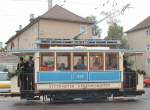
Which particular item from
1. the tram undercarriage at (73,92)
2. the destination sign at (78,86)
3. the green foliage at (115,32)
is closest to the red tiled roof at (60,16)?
the green foliage at (115,32)

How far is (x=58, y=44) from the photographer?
22.4 meters

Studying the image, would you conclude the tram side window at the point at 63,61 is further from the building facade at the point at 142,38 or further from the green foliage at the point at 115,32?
the green foliage at the point at 115,32

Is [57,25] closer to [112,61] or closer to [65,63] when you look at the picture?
[112,61]

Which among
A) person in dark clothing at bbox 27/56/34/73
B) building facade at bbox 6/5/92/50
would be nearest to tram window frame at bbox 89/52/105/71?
person in dark clothing at bbox 27/56/34/73

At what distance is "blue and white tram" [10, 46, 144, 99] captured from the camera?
71.3 feet

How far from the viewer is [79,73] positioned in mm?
21859

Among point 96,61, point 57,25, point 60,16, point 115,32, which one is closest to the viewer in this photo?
point 96,61

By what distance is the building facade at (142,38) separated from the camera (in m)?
81.7

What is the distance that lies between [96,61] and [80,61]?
773 mm

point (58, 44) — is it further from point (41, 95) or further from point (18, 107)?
point (18, 107)

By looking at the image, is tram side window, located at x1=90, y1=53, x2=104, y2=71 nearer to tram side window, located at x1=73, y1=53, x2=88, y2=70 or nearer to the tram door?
tram side window, located at x1=73, y1=53, x2=88, y2=70

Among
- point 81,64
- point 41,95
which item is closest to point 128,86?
point 81,64

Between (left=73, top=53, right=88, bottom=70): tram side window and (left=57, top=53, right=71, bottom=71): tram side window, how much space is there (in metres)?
0.31

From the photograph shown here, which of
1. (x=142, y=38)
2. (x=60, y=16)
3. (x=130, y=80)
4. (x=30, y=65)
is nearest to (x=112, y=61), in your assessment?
(x=130, y=80)
